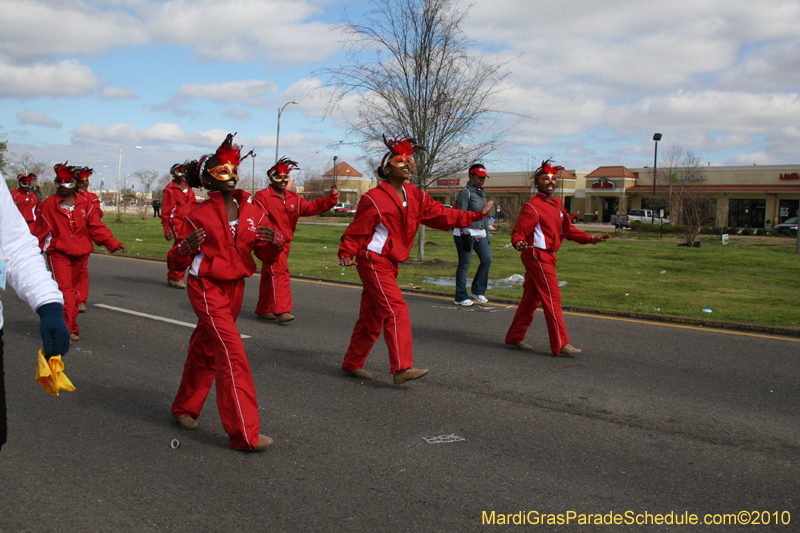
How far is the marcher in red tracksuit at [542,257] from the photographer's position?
6.86 m

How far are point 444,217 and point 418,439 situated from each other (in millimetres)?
2336

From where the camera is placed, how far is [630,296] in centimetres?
1120

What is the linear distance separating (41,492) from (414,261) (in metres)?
13.5

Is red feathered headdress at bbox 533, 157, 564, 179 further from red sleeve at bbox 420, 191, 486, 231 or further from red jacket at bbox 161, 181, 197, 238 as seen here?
red jacket at bbox 161, 181, 197, 238

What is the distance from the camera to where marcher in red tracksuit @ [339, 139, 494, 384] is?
5.55 m

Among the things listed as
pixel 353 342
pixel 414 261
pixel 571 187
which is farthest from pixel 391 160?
pixel 571 187

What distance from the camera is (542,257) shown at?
695 cm

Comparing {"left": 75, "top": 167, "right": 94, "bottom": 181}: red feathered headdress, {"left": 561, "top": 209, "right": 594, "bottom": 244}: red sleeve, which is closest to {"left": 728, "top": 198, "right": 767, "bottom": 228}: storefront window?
{"left": 561, "top": 209, "right": 594, "bottom": 244}: red sleeve

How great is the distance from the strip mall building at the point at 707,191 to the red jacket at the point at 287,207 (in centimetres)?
2986

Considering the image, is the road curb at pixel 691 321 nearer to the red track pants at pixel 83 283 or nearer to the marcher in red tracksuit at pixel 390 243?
the marcher in red tracksuit at pixel 390 243

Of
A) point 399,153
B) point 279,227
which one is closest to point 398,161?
point 399,153

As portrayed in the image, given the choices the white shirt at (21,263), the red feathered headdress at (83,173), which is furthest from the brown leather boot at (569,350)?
the red feathered headdress at (83,173)

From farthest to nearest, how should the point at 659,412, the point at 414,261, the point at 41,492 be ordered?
the point at 414,261, the point at 659,412, the point at 41,492

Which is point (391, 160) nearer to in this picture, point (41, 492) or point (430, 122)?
point (41, 492)
